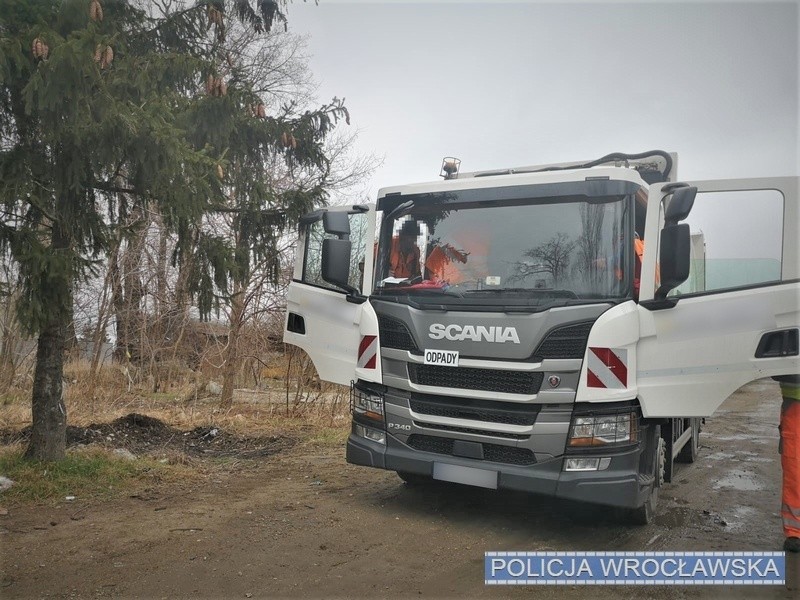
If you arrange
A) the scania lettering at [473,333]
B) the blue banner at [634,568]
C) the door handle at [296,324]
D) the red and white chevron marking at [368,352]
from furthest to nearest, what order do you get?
1. the door handle at [296,324]
2. the red and white chevron marking at [368,352]
3. the scania lettering at [473,333]
4. the blue banner at [634,568]

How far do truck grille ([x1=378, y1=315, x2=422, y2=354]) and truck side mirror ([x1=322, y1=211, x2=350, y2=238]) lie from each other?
0.85 meters

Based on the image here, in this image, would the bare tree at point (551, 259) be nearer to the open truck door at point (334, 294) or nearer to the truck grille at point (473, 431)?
the truck grille at point (473, 431)

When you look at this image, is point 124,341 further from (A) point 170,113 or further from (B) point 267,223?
(A) point 170,113

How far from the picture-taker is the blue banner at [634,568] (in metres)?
4.05

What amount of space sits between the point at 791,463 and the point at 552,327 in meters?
2.04

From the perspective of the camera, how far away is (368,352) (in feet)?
17.8

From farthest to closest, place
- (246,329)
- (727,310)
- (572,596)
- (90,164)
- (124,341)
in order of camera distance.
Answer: (124,341)
(246,329)
(90,164)
(727,310)
(572,596)

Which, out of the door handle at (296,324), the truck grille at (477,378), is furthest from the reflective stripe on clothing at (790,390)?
the door handle at (296,324)

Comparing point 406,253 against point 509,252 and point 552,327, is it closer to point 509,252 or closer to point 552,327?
point 509,252

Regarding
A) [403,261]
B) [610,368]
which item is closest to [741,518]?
[610,368]

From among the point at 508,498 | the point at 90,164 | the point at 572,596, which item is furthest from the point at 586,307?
the point at 90,164

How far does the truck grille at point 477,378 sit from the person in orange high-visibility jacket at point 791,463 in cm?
183

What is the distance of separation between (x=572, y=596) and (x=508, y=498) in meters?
2.12

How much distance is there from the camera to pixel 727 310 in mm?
4395
